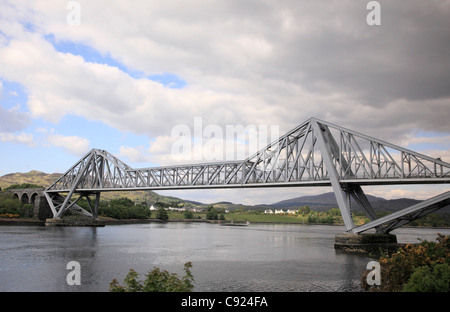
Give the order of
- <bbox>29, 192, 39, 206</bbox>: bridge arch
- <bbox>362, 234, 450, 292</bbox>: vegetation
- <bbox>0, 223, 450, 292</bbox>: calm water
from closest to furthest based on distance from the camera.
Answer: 1. <bbox>362, 234, 450, 292</bbox>: vegetation
2. <bbox>0, 223, 450, 292</bbox>: calm water
3. <bbox>29, 192, 39, 206</bbox>: bridge arch

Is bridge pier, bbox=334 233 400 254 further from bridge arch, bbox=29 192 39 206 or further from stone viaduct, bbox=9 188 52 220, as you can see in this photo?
bridge arch, bbox=29 192 39 206

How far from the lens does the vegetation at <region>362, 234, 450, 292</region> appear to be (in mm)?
16283

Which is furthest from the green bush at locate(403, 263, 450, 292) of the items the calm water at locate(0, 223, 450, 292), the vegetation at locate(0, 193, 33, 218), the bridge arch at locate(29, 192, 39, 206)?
the bridge arch at locate(29, 192, 39, 206)

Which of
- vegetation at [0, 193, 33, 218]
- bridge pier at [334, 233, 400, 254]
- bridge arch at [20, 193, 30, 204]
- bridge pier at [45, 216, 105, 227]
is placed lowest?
bridge pier at [45, 216, 105, 227]

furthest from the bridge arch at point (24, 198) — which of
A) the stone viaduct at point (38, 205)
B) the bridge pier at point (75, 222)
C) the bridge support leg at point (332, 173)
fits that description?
the bridge support leg at point (332, 173)

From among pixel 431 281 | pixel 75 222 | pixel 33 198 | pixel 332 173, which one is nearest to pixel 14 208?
pixel 33 198

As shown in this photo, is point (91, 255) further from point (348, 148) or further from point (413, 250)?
point (348, 148)

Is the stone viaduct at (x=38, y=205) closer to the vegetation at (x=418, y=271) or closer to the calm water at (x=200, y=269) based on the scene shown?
the calm water at (x=200, y=269)

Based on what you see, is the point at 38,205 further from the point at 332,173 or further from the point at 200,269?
the point at 200,269

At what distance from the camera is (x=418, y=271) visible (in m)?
17.9

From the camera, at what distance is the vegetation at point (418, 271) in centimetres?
1628
